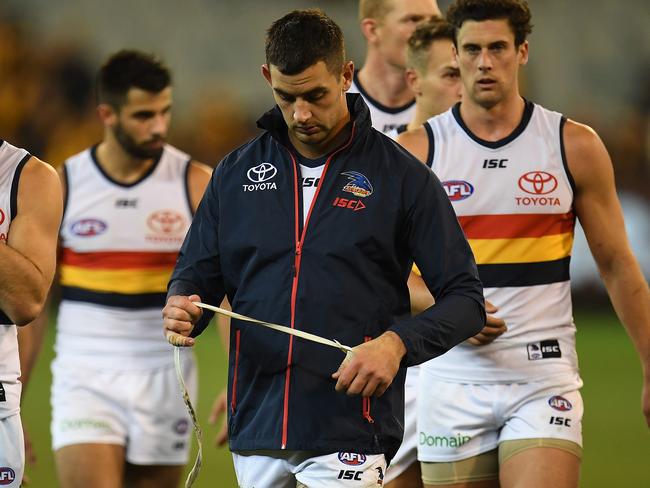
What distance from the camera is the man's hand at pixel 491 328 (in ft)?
16.9

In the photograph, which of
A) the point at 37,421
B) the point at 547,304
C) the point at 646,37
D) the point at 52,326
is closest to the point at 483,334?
the point at 547,304

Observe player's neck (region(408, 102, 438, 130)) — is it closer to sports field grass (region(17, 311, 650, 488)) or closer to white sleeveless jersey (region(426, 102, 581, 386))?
white sleeveless jersey (region(426, 102, 581, 386))

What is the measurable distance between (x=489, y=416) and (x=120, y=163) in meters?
3.04

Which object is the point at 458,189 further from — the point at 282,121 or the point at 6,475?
the point at 6,475

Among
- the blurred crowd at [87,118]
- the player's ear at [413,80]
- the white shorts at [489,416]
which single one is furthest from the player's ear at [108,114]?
the blurred crowd at [87,118]

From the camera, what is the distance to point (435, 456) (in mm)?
5566

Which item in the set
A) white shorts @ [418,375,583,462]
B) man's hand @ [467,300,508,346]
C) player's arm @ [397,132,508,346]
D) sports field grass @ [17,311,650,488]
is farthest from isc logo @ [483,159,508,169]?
sports field grass @ [17,311,650,488]

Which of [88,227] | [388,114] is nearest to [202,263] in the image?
[88,227]

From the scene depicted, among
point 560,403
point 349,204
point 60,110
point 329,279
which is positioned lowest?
point 560,403

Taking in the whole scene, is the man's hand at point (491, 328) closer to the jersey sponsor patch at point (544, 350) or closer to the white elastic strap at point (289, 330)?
the jersey sponsor patch at point (544, 350)

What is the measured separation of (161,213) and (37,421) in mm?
5078

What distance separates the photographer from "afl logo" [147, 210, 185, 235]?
286 inches

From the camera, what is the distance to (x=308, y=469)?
4281mm

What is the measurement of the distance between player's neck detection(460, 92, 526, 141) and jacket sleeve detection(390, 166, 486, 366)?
1.32 meters
